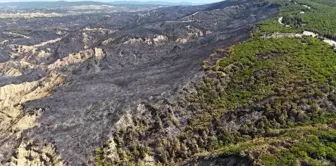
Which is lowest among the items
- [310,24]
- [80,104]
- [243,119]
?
[80,104]

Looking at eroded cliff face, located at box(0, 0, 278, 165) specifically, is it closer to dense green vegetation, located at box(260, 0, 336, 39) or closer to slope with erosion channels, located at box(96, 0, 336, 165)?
slope with erosion channels, located at box(96, 0, 336, 165)

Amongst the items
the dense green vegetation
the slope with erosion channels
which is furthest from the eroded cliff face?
the dense green vegetation

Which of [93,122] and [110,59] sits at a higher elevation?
[93,122]

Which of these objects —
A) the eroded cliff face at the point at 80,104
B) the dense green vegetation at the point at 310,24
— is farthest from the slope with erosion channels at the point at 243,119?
the dense green vegetation at the point at 310,24

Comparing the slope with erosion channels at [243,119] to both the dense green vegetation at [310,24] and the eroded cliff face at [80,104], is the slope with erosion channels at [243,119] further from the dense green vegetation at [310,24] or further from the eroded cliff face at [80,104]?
the dense green vegetation at [310,24]

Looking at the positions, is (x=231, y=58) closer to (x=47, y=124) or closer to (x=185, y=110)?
(x=185, y=110)

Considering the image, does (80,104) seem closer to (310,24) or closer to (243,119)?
(243,119)

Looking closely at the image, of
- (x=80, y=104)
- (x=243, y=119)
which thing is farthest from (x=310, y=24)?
(x=80, y=104)

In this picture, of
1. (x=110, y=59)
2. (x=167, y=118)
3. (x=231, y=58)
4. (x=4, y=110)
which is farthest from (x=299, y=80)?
(x=110, y=59)
